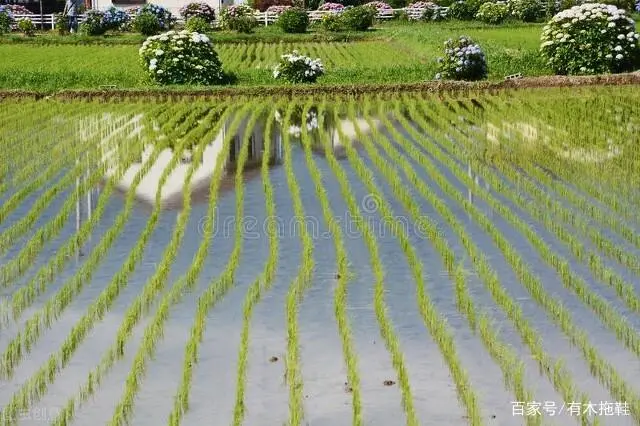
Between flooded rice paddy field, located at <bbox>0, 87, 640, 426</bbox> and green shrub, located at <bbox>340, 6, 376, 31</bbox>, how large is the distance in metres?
25.3

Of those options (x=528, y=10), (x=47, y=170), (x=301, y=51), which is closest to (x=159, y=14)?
(x=301, y=51)

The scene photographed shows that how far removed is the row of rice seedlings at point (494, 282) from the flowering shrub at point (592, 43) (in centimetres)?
955

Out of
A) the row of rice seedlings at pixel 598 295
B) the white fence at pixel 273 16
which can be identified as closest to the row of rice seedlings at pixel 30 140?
the row of rice seedlings at pixel 598 295

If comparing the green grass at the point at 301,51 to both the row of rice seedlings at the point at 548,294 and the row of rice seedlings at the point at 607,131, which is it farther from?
the row of rice seedlings at the point at 548,294

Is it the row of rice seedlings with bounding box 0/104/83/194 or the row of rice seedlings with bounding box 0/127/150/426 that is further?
the row of rice seedlings with bounding box 0/104/83/194

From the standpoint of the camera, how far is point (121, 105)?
1933 cm

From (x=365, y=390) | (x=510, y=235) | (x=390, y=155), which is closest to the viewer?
(x=365, y=390)

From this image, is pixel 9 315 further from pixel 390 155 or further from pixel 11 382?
pixel 390 155

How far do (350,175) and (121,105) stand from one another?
8.20 metres

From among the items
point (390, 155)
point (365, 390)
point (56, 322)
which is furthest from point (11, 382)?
point (390, 155)

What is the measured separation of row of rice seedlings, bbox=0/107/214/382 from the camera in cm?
626

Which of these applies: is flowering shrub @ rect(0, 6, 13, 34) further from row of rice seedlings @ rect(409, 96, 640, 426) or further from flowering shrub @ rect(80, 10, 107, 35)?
row of rice seedlings @ rect(409, 96, 640, 426)

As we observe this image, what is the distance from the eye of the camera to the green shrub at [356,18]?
3966cm

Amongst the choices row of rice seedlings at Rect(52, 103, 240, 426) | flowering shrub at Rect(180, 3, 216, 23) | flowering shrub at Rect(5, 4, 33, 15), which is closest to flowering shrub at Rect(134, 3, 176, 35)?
flowering shrub at Rect(180, 3, 216, 23)
